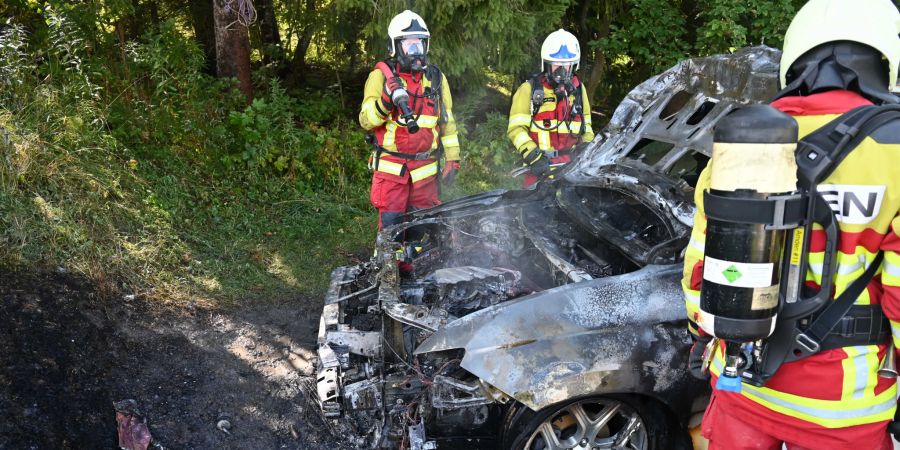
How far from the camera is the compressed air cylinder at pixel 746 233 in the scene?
1.90m

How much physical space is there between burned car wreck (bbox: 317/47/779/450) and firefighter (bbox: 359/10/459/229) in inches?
44.0

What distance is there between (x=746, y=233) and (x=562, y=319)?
4.35 feet

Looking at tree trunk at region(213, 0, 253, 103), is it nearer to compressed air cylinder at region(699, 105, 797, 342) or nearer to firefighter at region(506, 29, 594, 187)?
firefighter at region(506, 29, 594, 187)

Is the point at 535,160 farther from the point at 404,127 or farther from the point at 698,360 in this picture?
the point at 698,360

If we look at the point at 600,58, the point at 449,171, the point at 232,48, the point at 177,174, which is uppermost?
the point at 232,48

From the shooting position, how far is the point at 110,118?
22.8 ft

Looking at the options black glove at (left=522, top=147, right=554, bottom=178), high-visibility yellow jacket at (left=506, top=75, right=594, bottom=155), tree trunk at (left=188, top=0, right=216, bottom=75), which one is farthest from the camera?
tree trunk at (left=188, top=0, right=216, bottom=75)

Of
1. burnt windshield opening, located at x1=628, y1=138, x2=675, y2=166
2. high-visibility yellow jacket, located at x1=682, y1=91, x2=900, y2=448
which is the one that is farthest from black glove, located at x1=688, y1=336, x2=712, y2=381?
burnt windshield opening, located at x1=628, y1=138, x2=675, y2=166

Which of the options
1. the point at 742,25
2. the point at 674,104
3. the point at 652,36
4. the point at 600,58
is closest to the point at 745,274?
the point at 674,104

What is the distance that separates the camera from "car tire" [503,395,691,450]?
3.21m

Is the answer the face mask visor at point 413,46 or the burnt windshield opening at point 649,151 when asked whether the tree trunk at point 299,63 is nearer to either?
the face mask visor at point 413,46

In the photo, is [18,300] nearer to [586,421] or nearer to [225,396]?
[225,396]

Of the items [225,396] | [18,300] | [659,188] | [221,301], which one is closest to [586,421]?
[659,188]

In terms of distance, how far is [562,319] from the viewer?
10.5 feet
